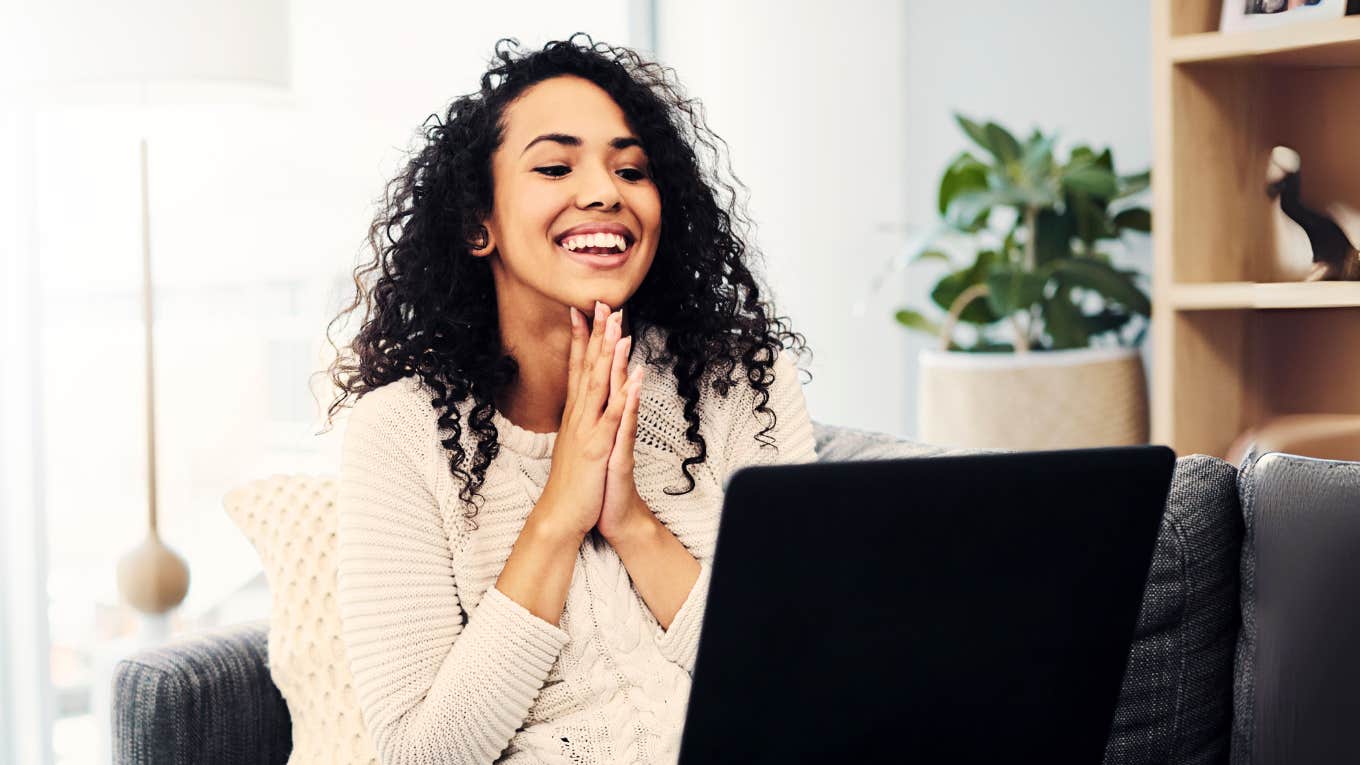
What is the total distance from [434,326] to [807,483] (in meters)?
0.69

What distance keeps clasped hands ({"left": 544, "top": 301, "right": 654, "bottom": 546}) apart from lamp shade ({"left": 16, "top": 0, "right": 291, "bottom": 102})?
1.01 meters

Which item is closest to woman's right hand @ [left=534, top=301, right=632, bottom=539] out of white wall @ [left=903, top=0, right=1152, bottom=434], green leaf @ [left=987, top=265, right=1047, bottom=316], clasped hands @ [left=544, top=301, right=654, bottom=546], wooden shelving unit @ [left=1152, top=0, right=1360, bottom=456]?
clasped hands @ [left=544, top=301, right=654, bottom=546]

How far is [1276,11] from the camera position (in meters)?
1.93

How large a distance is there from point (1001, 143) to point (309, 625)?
6.27 feet

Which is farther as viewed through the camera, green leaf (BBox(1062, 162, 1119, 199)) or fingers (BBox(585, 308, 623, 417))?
green leaf (BBox(1062, 162, 1119, 199))

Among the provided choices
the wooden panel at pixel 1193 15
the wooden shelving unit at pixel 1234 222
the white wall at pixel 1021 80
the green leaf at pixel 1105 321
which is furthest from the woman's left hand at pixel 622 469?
the white wall at pixel 1021 80

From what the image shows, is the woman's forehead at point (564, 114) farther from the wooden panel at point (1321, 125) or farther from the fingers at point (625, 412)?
the wooden panel at point (1321, 125)

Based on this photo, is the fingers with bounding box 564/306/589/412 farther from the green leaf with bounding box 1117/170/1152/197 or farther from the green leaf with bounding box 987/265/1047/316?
the green leaf with bounding box 1117/170/1152/197

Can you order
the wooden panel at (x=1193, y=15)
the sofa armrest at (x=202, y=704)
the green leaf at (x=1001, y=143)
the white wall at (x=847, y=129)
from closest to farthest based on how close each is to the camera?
the sofa armrest at (x=202, y=704) → the wooden panel at (x=1193, y=15) → the green leaf at (x=1001, y=143) → the white wall at (x=847, y=129)

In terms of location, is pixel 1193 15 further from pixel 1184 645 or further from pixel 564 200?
pixel 564 200

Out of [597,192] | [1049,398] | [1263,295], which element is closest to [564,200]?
[597,192]

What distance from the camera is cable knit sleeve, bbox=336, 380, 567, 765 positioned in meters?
1.14

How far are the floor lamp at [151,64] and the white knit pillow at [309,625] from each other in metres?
0.79

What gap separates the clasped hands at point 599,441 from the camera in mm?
1205
